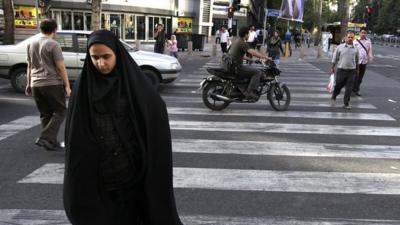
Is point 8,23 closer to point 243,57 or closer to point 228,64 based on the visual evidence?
point 228,64

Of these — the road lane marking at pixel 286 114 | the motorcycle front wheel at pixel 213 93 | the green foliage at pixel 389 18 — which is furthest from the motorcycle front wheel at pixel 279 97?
the green foliage at pixel 389 18

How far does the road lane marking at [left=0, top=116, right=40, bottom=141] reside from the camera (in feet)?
25.6

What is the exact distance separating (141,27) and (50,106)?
34637 millimetres

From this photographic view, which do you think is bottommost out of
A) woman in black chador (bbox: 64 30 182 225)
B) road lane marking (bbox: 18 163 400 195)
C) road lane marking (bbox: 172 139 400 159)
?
road lane marking (bbox: 172 139 400 159)

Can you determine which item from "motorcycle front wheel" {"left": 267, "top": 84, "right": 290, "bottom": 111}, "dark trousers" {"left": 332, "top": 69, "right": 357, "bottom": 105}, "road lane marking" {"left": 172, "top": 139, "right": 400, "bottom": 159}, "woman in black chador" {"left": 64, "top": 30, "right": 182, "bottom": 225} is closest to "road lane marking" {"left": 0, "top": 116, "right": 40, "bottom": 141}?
"road lane marking" {"left": 172, "top": 139, "right": 400, "bottom": 159}

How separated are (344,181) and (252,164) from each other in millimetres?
1164

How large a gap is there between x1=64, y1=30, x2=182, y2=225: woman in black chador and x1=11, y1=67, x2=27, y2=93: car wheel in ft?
33.9

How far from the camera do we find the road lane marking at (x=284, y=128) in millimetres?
8320

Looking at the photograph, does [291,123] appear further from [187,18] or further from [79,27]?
[187,18]

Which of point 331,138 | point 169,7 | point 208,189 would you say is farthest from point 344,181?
point 169,7

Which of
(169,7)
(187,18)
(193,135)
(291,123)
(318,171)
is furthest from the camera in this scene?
(187,18)

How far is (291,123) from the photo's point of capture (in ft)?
29.8

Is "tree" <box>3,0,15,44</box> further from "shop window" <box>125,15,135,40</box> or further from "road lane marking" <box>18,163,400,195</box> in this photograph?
"shop window" <box>125,15,135,40</box>

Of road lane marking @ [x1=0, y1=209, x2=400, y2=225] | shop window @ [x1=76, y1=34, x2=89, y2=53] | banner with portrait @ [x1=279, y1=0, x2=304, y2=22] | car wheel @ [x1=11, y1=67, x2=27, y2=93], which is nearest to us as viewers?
road lane marking @ [x1=0, y1=209, x2=400, y2=225]
